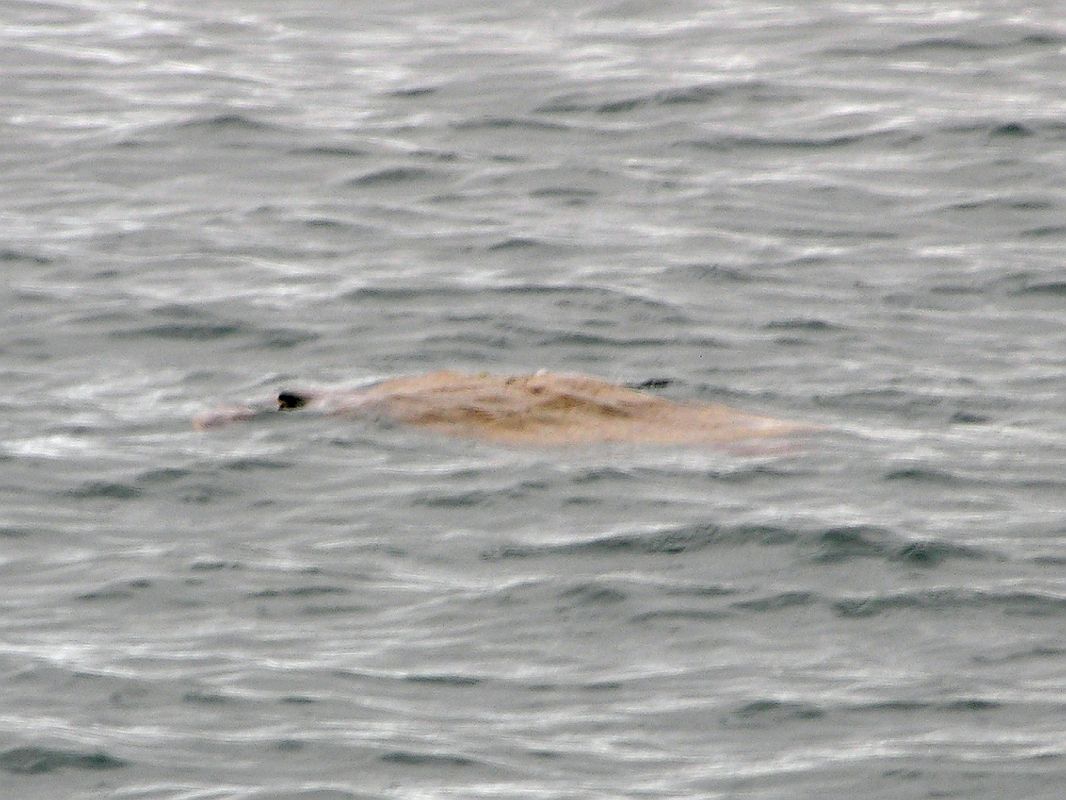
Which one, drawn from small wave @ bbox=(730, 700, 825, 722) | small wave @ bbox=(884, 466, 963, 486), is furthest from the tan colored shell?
small wave @ bbox=(730, 700, 825, 722)

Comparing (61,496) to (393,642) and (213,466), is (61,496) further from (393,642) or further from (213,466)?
(393,642)

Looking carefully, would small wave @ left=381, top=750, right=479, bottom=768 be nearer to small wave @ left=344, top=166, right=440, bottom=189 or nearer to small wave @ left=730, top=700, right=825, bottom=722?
small wave @ left=730, top=700, right=825, bottom=722

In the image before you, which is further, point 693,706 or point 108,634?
point 108,634

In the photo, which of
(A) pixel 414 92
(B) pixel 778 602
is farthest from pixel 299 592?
(A) pixel 414 92

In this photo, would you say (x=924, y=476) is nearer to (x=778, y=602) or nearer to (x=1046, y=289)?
(x=778, y=602)

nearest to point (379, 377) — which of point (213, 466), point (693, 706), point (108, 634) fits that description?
point (213, 466)
